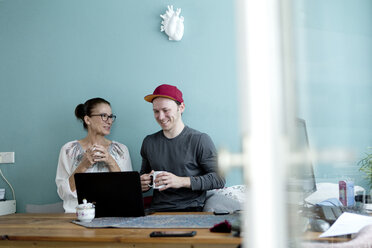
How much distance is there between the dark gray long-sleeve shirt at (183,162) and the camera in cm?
242

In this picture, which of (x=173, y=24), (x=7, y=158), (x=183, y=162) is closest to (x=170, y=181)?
(x=183, y=162)

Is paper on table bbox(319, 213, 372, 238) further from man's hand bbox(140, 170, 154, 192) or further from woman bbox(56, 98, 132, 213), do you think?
woman bbox(56, 98, 132, 213)

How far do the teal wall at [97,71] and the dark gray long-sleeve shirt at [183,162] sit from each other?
0.95 ft

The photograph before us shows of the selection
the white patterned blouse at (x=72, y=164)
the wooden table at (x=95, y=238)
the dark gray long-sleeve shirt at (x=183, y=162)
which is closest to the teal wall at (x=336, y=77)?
the wooden table at (x=95, y=238)

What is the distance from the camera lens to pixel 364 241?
77cm

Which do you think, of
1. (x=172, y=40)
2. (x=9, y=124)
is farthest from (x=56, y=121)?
(x=172, y=40)

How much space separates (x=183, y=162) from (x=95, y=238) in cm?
100

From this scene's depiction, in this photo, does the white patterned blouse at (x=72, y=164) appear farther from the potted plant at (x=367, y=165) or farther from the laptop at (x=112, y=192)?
the potted plant at (x=367, y=165)

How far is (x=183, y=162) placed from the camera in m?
2.45

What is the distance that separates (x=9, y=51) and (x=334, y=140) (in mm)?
3083

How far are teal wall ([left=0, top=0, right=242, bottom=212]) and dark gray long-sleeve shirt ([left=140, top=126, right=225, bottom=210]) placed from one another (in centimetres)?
29

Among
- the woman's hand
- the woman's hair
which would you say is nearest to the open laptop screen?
the woman's hand

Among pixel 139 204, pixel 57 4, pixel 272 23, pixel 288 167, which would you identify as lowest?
pixel 139 204

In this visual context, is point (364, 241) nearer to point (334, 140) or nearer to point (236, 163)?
point (334, 140)
